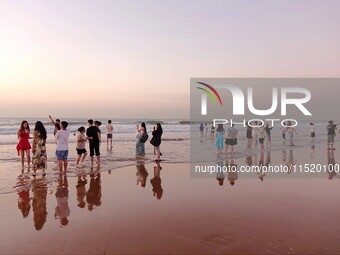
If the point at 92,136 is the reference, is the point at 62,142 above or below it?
below

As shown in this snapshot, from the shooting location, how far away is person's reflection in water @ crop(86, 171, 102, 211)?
23.1 ft

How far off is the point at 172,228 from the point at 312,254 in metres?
2.42

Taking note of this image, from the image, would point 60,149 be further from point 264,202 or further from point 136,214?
point 264,202

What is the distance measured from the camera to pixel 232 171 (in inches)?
465

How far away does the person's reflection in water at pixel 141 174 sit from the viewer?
377 inches

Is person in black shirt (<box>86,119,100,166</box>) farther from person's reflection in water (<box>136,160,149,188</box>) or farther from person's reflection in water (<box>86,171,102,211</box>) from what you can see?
person's reflection in water (<box>86,171,102,211</box>)

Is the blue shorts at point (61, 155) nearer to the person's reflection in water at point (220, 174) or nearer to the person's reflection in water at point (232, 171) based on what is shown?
the person's reflection in water at point (220, 174)

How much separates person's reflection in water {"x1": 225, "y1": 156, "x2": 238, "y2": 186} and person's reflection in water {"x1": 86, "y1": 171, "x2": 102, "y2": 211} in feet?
14.1

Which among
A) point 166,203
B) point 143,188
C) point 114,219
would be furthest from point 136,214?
point 143,188

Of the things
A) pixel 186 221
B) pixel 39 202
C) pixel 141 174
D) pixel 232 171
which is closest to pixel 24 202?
pixel 39 202

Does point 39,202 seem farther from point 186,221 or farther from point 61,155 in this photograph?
point 186,221

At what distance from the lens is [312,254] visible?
4.36 m

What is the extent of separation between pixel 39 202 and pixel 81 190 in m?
1.45

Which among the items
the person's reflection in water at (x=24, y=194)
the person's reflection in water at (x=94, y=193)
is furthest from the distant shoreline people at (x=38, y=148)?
the person's reflection in water at (x=94, y=193)
